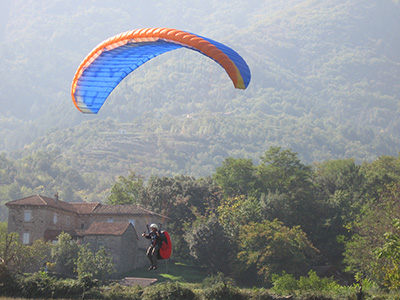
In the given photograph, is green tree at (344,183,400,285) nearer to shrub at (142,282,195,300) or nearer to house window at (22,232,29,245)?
shrub at (142,282,195,300)

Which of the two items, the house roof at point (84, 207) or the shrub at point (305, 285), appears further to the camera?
the house roof at point (84, 207)

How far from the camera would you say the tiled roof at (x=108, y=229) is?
1815 inches

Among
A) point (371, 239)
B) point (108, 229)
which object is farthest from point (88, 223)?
Result: point (371, 239)

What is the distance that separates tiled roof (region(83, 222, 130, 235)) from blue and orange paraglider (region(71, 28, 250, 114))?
87.4ft

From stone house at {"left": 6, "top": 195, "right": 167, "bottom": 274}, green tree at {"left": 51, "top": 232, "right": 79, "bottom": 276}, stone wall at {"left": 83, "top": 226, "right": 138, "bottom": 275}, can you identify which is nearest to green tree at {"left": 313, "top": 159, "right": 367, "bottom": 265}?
stone house at {"left": 6, "top": 195, "right": 167, "bottom": 274}

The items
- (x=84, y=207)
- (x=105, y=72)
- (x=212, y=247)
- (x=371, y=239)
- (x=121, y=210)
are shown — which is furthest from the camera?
(x=84, y=207)

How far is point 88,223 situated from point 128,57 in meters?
38.7

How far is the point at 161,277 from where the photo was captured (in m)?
45.1

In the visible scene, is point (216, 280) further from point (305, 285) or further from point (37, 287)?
point (37, 287)

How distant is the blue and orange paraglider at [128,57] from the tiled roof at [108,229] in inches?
1049

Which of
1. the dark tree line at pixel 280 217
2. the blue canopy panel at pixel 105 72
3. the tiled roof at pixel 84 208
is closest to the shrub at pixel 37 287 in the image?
the blue canopy panel at pixel 105 72

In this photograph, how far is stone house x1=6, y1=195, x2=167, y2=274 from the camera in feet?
151

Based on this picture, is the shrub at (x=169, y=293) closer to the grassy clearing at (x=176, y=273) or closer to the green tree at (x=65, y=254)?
the grassy clearing at (x=176, y=273)

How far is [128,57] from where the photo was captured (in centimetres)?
2036
